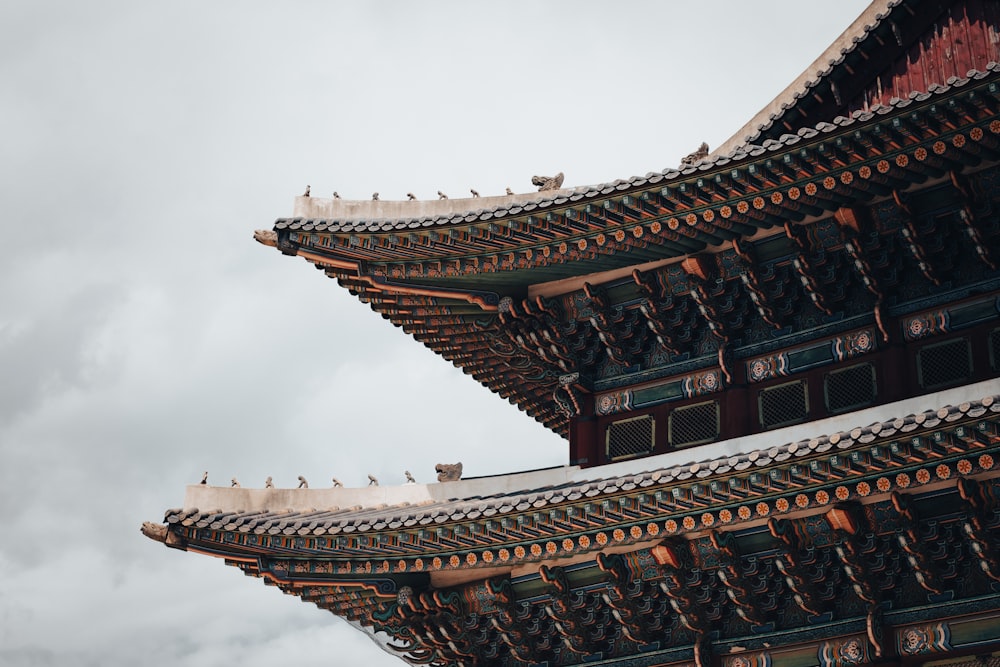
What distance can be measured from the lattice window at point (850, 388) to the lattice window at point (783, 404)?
12.1 inches

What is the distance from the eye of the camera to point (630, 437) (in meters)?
16.8

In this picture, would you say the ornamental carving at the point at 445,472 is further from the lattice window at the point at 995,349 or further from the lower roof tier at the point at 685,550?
the lattice window at the point at 995,349

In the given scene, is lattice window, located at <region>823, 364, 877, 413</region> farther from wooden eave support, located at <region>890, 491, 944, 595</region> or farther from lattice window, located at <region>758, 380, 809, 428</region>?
wooden eave support, located at <region>890, 491, 944, 595</region>

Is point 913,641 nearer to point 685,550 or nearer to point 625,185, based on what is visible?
point 685,550

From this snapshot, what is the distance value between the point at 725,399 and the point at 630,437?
1.35 m

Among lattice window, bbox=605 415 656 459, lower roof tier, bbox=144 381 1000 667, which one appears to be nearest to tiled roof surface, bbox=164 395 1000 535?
lower roof tier, bbox=144 381 1000 667

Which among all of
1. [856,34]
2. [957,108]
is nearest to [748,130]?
[856,34]

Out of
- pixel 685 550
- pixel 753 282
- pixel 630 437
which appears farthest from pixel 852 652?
pixel 753 282

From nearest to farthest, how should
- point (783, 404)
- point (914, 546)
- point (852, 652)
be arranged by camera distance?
1. point (914, 546)
2. point (852, 652)
3. point (783, 404)

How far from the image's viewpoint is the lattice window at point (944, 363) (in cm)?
1456

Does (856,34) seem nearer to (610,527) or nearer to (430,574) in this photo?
(610,527)

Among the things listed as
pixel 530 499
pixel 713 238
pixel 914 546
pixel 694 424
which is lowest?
pixel 914 546

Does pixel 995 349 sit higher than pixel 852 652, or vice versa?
pixel 995 349

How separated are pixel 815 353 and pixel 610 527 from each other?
3.49 m
